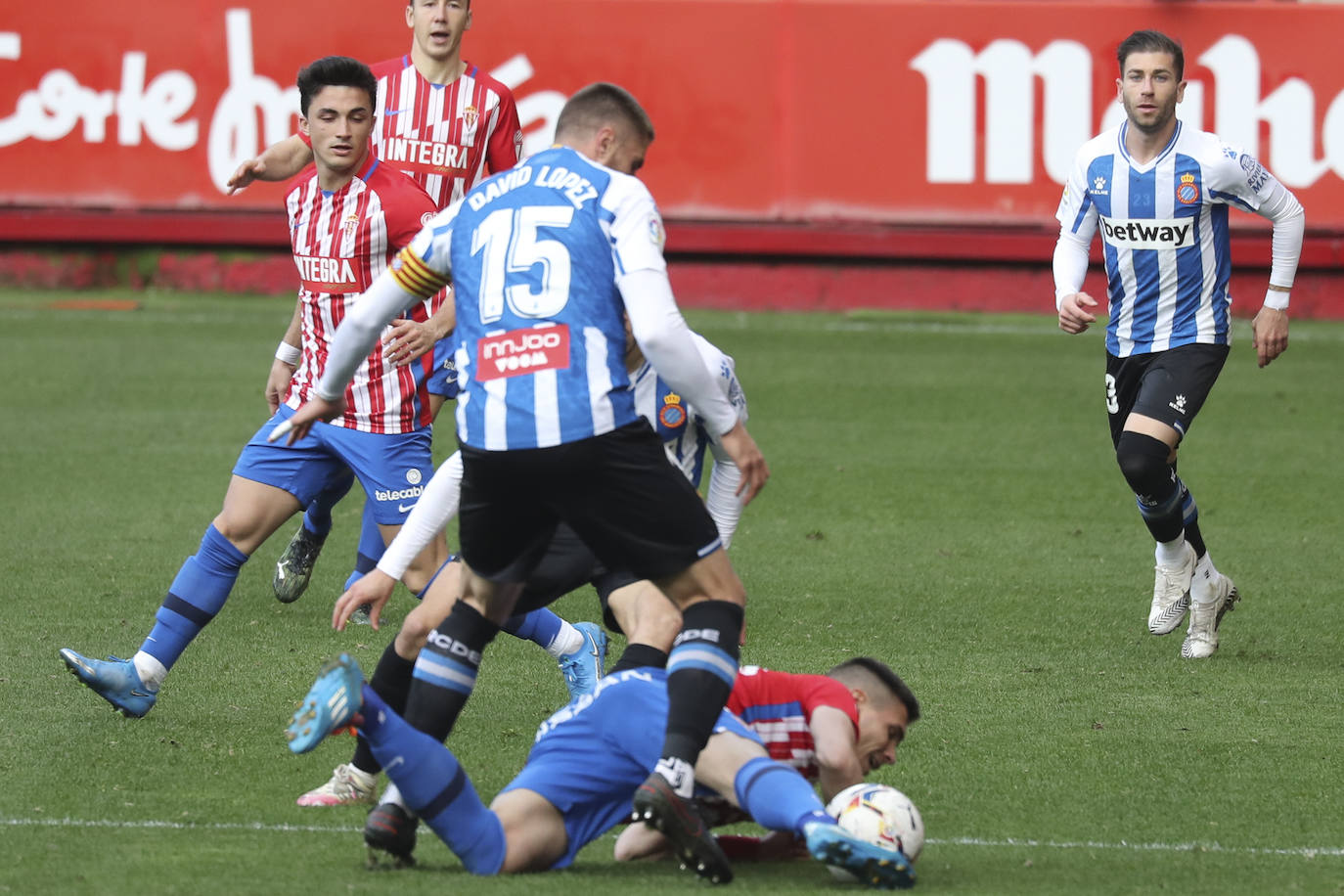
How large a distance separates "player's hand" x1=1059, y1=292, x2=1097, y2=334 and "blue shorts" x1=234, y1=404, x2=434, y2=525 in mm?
2358

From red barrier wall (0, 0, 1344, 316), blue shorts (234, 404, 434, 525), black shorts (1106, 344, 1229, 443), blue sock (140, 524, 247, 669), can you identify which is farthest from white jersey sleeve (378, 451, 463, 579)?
red barrier wall (0, 0, 1344, 316)

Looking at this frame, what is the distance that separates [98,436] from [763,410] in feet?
13.5

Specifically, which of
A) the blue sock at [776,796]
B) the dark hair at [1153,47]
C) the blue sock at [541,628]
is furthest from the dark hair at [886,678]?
the dark hair at [1153,47]

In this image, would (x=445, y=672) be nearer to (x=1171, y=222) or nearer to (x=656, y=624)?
(x=656, y=624)

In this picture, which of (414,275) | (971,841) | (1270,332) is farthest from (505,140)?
(971,841)

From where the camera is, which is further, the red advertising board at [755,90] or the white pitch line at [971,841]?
the red advertising board at [755,90]

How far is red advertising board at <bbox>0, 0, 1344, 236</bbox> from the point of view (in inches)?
645

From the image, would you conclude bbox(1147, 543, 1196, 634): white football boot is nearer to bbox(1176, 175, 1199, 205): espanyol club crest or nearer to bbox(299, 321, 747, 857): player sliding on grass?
bbox(1176, 175, 1199, 205): espanyol club crest

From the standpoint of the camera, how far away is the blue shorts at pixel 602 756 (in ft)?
15.0

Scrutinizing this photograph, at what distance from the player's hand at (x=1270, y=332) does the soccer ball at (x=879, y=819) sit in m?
3.29

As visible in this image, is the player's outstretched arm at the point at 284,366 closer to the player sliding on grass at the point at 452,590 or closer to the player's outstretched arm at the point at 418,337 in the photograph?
the player's outstretched arm at the point at 418,337

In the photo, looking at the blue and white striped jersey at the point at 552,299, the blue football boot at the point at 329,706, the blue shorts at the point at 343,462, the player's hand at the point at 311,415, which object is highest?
the blue and white striped jersey at the point at 552,299

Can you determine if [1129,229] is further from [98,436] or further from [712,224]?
[712,224]

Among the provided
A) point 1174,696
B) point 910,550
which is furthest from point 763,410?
point 1174,696
